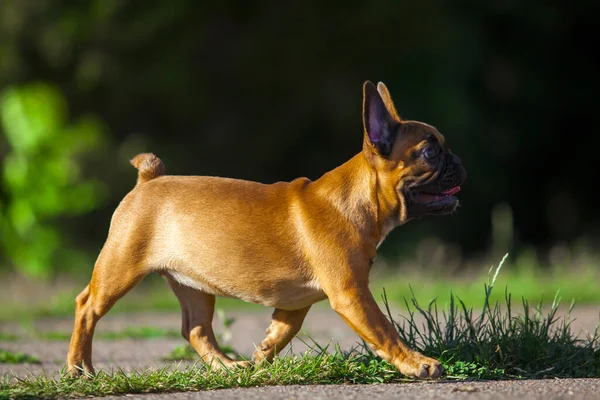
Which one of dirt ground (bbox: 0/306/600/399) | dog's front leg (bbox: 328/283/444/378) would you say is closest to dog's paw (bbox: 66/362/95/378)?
dirt ground (bbox: 0/306/600/399)

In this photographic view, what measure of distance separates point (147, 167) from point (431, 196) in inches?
72.7

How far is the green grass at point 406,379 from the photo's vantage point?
17.0 feet

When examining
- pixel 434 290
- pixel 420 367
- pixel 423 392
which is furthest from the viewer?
pixel 434 290

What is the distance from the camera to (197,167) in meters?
18.5

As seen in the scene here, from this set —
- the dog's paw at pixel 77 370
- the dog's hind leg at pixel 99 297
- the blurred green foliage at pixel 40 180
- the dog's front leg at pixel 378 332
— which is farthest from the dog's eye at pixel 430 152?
the blurred green foliage at pixel 40 180

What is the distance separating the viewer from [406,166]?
5.68 meters

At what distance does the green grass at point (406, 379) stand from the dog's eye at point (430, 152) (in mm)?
949

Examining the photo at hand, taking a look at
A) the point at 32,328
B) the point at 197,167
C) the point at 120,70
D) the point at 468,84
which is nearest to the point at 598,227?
the point at 468,84

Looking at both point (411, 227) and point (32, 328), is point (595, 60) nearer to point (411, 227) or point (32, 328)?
point (411, 227)

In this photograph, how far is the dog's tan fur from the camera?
559 cm

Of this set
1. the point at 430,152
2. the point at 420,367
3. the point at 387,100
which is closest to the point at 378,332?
the point at 420,367

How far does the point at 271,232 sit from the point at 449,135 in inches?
595

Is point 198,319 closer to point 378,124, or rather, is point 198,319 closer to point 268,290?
point 268,290

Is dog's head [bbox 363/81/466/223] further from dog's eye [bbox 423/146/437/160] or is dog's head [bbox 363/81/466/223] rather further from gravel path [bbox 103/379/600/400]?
gravel path [bbox 103/379/600/400]
